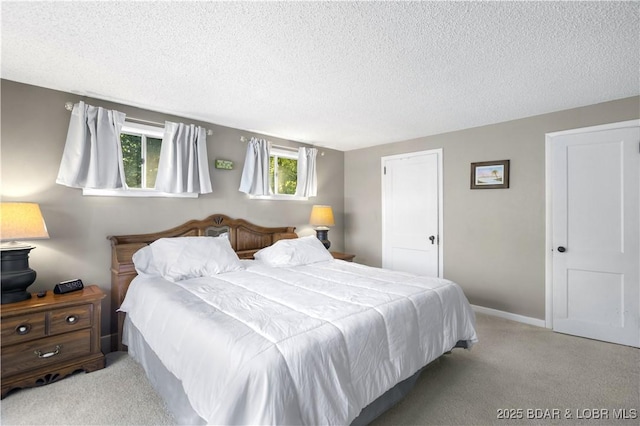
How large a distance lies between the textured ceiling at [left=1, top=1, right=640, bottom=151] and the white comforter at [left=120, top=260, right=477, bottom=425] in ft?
5.48

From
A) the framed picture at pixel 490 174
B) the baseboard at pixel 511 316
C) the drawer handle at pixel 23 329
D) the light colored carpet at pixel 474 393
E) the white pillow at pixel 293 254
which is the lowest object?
the light colored carpet at pixel 474 393

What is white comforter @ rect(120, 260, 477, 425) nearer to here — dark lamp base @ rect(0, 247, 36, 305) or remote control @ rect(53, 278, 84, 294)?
remote control @ rect(53, 278, 84, 294)

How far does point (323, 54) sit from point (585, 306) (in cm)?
355

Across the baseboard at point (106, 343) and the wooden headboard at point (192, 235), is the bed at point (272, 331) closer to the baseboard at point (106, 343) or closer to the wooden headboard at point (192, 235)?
the wooden headboard at point (192, 235)

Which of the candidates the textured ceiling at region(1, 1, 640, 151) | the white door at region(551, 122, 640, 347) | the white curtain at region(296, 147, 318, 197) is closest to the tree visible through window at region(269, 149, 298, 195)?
the white curtain at region(296, 147, 318, 197)

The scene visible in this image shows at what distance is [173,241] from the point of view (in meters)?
2.87

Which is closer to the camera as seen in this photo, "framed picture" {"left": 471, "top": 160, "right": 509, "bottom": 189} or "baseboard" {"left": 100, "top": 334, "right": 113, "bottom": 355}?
"baseboard" {"left": 100, "top": 334, "right": 113, "bottom": 355}

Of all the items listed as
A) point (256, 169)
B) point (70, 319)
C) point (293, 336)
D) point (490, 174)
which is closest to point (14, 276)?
point (70, 319)

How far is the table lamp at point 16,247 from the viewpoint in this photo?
7.02 ft

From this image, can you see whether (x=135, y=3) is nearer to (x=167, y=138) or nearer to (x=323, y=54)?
(x=323, y=54)

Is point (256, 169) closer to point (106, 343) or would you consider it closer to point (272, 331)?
point (106, 343)

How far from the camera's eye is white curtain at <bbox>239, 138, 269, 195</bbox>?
12.6 ft

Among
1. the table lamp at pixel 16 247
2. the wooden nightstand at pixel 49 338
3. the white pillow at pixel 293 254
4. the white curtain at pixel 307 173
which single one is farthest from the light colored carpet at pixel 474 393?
the white curtain at pixel 307 173

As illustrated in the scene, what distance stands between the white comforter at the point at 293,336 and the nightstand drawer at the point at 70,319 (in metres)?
0.27
